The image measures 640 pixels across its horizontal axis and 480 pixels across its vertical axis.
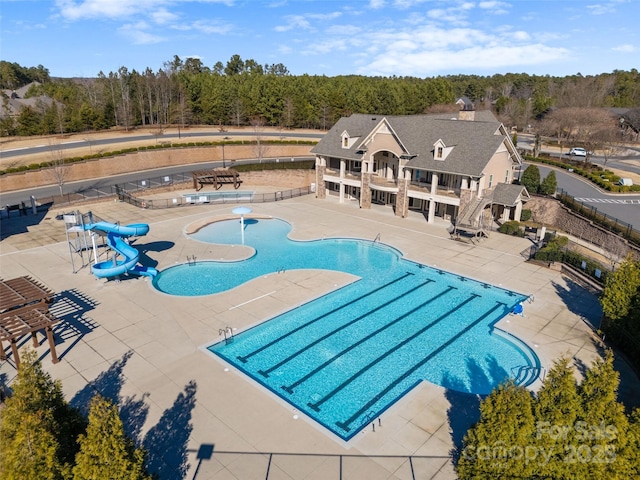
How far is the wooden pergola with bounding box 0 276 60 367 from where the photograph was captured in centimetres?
1842

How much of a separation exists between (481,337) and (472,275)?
24.8 feet

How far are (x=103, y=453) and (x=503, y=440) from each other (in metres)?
9.76

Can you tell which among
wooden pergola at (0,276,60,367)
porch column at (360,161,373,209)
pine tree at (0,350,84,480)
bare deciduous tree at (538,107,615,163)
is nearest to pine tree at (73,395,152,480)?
pine tree at (0,350,84,480)

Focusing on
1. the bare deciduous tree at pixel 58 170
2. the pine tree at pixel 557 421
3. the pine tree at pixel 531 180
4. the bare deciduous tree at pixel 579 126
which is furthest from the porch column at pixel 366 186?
the bare deciduous tree at pixel 579 126

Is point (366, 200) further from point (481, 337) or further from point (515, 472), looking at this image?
point (515, 472)

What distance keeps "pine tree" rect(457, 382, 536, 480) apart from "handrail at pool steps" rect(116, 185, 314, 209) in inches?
1499

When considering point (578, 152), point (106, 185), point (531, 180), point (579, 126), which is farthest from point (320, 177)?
point (579, 126)

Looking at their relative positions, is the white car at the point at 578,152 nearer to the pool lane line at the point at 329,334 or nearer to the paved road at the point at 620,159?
the paved road at the point at 620,159

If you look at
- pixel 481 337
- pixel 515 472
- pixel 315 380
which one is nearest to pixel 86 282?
pixel 315 380

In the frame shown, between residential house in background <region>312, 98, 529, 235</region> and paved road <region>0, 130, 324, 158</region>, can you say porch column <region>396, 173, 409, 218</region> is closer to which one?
residential house in background <region>312, 98, 529, 235</region>

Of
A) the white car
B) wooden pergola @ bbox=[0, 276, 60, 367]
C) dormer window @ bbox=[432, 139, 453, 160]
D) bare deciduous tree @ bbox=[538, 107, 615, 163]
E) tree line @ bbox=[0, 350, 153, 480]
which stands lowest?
wooden pergola @ bbox=[0, 276, 60, 367]

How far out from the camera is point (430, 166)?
39.1m

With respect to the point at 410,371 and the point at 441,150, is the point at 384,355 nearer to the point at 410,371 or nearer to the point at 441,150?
the point at 410,371

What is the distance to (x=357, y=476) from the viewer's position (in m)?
14.0
